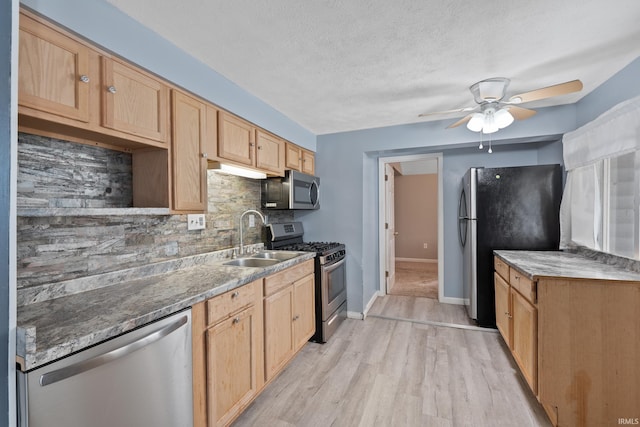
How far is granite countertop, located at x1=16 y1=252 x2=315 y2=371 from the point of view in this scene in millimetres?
897

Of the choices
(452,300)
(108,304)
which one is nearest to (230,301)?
(108,304)

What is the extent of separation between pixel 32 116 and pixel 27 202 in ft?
1.42

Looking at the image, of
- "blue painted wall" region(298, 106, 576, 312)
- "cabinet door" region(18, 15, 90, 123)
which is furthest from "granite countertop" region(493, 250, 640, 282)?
"cabinet door" region(18, 15, 90, 123)

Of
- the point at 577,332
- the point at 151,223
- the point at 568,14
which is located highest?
the point at 568,14

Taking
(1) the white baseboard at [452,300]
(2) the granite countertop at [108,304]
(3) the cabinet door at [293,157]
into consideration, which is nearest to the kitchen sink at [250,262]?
(2) the granite countertop at [108,304]

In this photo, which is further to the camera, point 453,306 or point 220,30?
point 453,306

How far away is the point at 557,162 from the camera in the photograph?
10.2ft

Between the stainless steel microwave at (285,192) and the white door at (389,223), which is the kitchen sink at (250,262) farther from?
the white door at (389,223)

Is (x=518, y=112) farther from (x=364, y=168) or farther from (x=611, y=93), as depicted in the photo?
(x=364, y=168)

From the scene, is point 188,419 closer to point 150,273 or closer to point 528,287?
point 150,273

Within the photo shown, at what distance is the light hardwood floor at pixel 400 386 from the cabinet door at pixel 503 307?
0.22m

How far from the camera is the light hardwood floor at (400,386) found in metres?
1.80

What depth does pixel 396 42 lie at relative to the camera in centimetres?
171

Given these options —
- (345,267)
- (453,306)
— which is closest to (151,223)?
(345,267)
